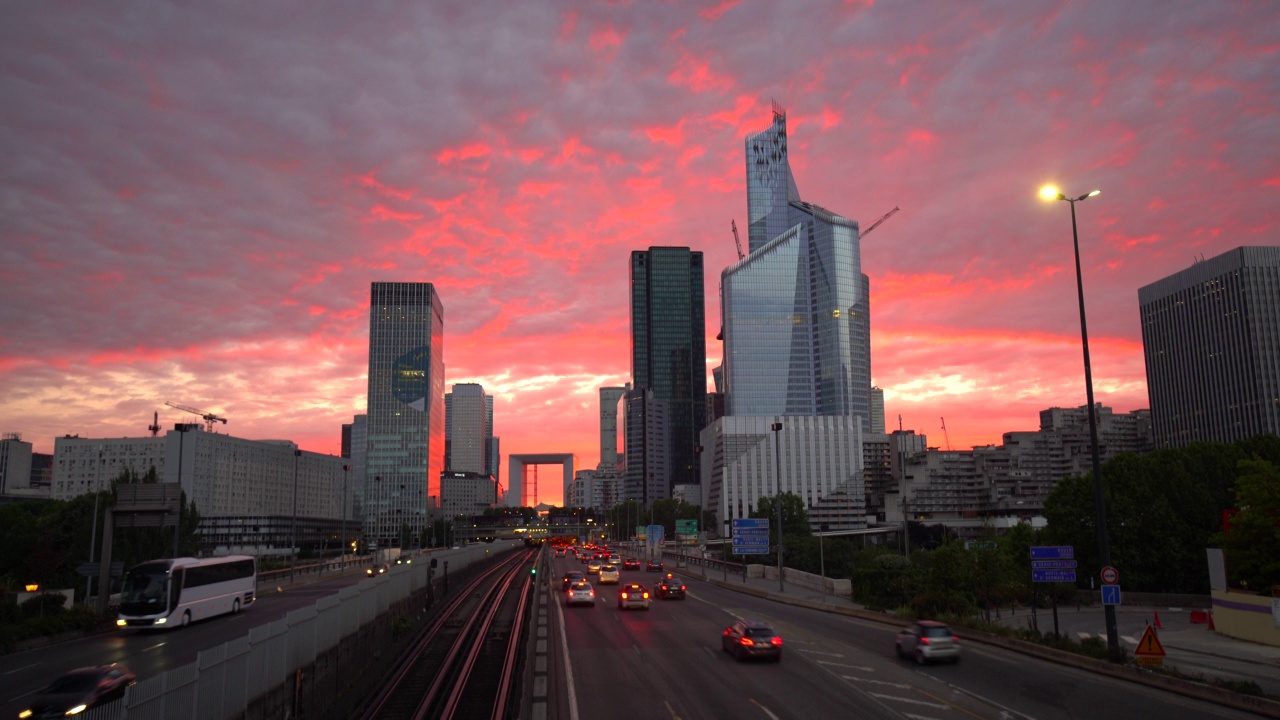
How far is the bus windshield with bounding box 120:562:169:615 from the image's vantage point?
38844 mm

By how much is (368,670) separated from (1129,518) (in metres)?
65.2

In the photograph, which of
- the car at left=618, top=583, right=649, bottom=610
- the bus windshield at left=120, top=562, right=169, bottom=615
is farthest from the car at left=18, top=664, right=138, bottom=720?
the car at left=618, top=583, right=649, bottom=610

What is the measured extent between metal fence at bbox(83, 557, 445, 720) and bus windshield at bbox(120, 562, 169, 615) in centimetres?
1455

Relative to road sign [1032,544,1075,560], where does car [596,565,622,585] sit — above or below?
below

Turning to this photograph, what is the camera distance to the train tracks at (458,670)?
24484mm

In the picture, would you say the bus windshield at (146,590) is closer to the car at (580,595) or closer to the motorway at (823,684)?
the motorway at (823,684)

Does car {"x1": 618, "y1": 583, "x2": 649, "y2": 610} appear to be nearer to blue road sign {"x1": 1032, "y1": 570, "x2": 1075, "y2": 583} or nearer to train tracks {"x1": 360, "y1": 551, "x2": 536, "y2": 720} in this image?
train tracks {"x1": 360, "y1": 551, "x2": 536, "y2": 720}

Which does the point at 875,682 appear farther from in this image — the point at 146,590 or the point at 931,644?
the point at 146,590

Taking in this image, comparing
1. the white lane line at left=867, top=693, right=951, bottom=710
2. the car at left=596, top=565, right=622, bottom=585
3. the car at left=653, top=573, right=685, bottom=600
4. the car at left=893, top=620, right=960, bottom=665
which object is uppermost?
the car at left=893, top=620, right=960, bottom=665

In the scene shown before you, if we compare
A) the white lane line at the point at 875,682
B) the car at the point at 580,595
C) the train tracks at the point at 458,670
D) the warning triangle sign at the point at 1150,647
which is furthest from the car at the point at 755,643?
the car at the point at 580,595

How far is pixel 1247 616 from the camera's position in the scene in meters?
35.9

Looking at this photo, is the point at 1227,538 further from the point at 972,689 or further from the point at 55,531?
the point at 55,531

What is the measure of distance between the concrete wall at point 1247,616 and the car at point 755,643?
20938mm

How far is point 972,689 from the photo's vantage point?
23.5 m
